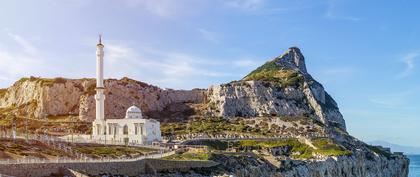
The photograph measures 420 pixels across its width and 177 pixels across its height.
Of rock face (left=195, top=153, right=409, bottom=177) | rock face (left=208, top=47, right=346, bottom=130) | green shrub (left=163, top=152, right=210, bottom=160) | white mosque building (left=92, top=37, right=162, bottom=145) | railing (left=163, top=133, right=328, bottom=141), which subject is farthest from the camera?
rock face (left=208, top=47, right=346, bottom=130)

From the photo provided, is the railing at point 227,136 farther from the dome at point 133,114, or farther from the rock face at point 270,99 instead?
the rock face at point 270,99

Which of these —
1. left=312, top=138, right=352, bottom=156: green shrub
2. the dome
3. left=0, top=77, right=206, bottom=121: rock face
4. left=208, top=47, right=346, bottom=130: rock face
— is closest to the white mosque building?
the dome

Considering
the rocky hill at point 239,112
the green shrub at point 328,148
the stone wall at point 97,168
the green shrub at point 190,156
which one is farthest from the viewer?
the rocky hill at point 239,112

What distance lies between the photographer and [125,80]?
15475 centimetres

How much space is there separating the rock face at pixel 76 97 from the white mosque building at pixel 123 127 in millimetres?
30680

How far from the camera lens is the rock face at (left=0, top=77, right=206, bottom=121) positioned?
470ft

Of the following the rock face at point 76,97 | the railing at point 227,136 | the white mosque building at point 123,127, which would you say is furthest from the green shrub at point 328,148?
the rock face at point 76,97

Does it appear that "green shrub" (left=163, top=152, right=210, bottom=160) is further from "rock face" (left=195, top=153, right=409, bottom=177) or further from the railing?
the railing

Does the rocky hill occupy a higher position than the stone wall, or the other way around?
the rocky hill

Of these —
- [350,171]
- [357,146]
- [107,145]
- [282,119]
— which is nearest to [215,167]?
[107,145]

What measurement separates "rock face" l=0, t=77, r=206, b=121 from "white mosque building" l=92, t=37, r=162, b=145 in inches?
1208

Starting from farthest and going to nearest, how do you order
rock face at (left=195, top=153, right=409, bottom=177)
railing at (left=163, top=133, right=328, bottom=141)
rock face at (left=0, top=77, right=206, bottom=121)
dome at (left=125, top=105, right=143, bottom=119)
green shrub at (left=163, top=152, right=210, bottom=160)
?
rock face at (left=0, top=77, right=206, bottom=121) < railing at (left=163, top=133, right=328, bottom=141) < dome at (left=125, top=105, right=143, bottom=119) < rock face at (left=195, top=153, right=409, bottom=177) < green shrub at (left=163, top=152, right=210, bottom=160)

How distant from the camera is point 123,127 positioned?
348 feet

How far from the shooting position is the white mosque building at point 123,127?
340ft
